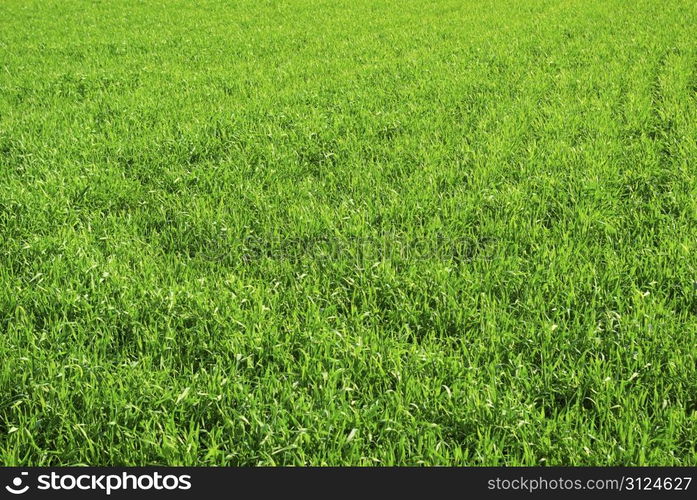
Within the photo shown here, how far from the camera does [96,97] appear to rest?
26.8ft

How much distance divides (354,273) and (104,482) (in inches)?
72.4

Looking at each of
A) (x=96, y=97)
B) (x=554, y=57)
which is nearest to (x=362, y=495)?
(x=96, y=97)

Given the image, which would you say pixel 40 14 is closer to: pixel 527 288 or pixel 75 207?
pixel 75 207

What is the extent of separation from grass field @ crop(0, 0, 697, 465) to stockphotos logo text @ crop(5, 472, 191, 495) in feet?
0.31

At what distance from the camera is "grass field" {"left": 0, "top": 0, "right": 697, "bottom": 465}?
8.31 ft

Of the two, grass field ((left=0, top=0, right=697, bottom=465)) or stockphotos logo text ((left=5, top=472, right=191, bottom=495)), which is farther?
grass field ((left=0, top=0, right=697, bottom=465))

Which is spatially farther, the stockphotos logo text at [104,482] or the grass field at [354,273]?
the grass field at [354,273]

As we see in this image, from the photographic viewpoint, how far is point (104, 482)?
2.29m

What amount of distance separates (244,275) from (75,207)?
1.87 metres

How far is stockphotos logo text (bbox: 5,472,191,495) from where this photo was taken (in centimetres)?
226

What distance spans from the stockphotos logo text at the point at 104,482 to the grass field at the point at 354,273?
0.31ft

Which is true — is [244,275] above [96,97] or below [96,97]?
below

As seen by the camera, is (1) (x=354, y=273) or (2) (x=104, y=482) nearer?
(2) (x=104, y=482)

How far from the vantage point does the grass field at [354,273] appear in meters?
2.53
